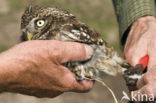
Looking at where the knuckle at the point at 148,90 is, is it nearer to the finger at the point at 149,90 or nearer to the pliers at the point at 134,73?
the finger at the point at 149,90

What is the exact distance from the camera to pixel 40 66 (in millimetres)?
2639

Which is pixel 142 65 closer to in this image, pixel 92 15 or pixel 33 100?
pixel 33 100

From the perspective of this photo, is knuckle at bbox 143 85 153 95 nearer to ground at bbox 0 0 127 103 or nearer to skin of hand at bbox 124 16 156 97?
skin of hand at bbox 124 16 156 97

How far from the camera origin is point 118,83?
6.04m

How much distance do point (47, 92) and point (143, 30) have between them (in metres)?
1.03

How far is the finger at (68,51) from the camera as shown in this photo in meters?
2.68

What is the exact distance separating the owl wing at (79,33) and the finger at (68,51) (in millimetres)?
78

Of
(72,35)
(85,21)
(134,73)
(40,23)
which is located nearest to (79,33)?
(72,35)

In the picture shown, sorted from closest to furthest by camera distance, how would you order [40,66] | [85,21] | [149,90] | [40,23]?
[149,90]
[40,66]
[40,23]
[85,21]

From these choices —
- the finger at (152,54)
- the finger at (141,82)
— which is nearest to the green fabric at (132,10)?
the finger at (152,54)

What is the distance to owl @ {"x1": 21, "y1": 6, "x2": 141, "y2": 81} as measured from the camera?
2.85 metres

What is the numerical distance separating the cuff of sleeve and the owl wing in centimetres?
60

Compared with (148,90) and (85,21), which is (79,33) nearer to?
(148,90)

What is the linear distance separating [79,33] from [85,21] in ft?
16.1
